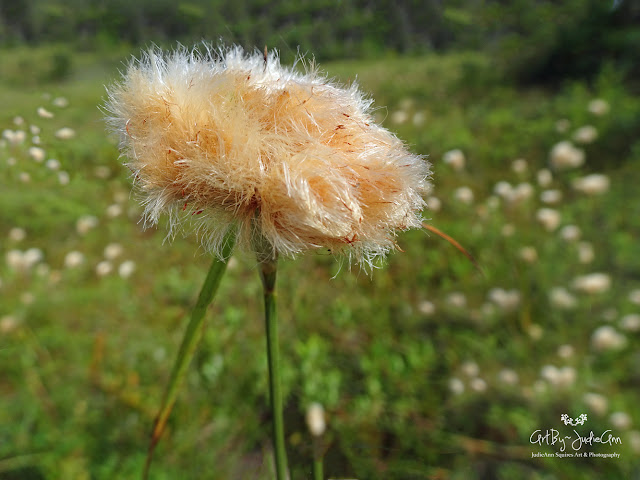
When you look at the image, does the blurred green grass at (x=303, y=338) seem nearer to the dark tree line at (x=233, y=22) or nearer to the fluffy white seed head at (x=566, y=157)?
the dark tree line at (x=233, y=22)

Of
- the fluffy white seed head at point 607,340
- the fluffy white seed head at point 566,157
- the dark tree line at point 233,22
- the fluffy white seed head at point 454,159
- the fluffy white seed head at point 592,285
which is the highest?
the fluffy white seed head at point 566,157

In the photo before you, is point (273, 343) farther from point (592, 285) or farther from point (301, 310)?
Result: point (592, 285)

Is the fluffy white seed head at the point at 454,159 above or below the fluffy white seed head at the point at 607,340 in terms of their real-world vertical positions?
above

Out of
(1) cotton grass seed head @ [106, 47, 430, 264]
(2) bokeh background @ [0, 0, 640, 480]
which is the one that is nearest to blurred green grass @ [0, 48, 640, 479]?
(2) bokeh background @ [0, 0, 640, 480]

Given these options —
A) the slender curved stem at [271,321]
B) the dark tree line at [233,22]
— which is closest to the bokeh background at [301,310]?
the dark tree line at [233,22]

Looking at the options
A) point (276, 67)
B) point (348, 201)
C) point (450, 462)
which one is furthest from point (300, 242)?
point (450, 462)

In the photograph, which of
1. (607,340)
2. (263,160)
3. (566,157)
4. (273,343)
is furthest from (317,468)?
(566,157)

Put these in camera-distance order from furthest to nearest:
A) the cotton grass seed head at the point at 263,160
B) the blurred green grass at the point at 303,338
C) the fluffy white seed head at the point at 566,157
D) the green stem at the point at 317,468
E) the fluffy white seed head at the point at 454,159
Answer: the fluffy white seed head at the point at 566,157, the fluffy white seed head at the point at 454,159, the blurred green grass at the point at 303,338, the green stem at the point at 317,468, the cotton grass seed head at the point at 263,160
